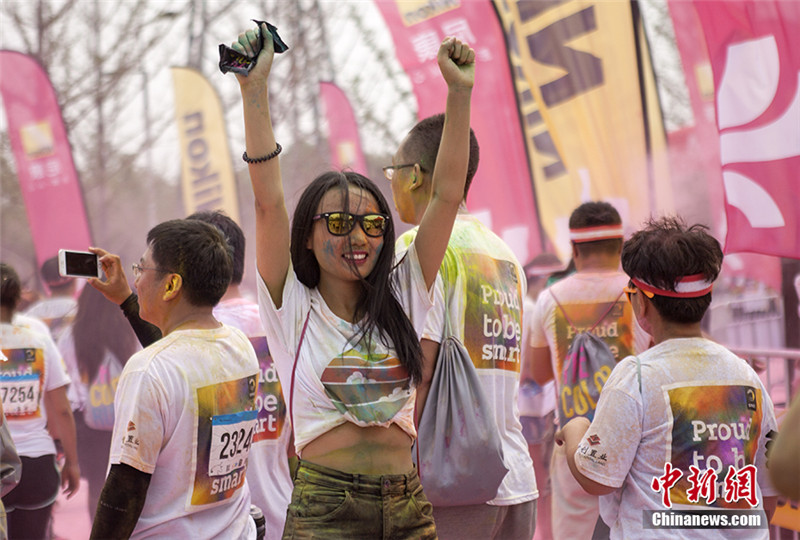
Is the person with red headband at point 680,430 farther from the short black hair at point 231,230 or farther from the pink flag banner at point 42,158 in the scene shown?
the pink flag banner at point 42,158

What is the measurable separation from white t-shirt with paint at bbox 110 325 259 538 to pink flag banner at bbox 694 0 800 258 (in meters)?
3.55

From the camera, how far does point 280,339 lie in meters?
2.21

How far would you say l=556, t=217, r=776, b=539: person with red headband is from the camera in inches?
90.3

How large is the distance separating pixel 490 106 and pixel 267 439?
4.70 metres

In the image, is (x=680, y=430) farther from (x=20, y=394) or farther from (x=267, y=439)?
(x=20, y=394)

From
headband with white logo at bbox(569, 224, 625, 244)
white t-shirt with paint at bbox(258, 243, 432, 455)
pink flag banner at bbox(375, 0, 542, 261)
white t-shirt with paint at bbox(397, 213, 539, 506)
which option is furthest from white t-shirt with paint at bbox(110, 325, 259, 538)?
pink flag banner at bbox(375, 0, 542, 261)

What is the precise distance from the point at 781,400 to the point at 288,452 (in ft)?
9.05

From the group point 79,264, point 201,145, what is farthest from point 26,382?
point 201,145

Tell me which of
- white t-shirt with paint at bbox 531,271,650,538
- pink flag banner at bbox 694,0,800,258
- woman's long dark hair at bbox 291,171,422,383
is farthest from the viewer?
pink flag banner at bbox 694,0,800,258

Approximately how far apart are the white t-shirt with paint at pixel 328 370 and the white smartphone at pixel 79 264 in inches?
33.6

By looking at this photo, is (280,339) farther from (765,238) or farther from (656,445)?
(765,238)

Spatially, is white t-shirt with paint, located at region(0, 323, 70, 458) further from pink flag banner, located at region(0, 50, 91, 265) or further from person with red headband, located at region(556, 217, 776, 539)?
person with red headband, located at region(556, 217, 776, 539)

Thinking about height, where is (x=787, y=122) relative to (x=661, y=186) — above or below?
above

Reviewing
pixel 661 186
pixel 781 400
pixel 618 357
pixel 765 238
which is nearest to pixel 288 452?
pixel 618 357
